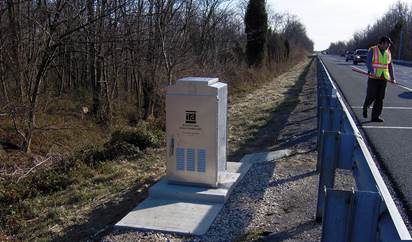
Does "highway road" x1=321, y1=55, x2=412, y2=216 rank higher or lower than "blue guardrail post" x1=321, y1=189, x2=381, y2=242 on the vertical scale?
lower

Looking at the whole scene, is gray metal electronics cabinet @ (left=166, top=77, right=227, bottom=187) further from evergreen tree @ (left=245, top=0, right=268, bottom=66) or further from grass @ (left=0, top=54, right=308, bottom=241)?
evergreen tree @ (left=245, top=0, right=268, bottom=66)

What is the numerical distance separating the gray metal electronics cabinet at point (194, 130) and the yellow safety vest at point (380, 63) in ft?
19.2

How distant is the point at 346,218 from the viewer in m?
2.59

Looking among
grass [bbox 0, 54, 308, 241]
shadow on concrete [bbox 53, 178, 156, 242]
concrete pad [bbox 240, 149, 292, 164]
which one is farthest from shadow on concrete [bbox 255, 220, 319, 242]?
concrete pad [bbox 240, 149, 292, 164]

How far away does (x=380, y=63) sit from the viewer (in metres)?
9.68

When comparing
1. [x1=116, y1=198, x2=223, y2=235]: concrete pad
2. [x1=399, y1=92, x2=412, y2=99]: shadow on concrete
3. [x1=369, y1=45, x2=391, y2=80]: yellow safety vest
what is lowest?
[x1=116, y1=198, x2=223, y2=235]: concrete pad

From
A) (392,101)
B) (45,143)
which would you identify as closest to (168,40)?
(45,143)

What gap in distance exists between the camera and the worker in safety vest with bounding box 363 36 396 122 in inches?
382

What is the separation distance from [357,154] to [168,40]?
11699 millimetres

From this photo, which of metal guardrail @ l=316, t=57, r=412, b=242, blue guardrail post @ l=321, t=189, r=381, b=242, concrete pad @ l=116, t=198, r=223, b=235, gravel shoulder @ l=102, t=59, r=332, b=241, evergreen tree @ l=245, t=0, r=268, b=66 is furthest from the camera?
evergreen tree @ l=245, t=0, r=268, b=66

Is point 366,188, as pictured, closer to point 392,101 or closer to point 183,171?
point 183,171

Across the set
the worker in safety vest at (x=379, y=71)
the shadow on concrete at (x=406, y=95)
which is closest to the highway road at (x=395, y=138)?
the worker in safety vest at (x=379, y=71)

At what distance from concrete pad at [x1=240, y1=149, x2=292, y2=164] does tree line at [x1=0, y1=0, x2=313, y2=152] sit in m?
4.17

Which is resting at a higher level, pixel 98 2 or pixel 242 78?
pixel 98 2
